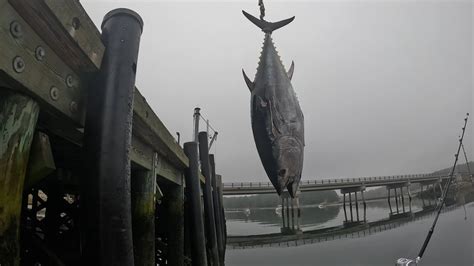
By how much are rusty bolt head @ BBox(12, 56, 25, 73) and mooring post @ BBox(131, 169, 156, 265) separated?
2363 mm

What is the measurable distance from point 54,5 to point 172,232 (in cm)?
402

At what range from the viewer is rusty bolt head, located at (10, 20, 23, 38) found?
39.2 inches

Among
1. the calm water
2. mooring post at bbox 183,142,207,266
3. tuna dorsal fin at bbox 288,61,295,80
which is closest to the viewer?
tuna dorsal fin at bbox 288,61,295,80

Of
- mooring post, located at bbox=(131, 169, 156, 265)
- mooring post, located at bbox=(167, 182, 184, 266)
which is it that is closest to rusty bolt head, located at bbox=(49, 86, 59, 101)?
mooring post, located at bbox=(131, 169, 156, 265)

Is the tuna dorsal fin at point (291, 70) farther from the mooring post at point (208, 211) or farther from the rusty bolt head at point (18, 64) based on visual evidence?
the rusty bolt head at point (18, 64)

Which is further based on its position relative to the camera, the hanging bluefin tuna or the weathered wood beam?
the hanging bluefin tuna

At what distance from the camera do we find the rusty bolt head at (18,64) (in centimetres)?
104

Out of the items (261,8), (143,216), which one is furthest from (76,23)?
(261,8)

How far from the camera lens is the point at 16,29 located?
1016mm

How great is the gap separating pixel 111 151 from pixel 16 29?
555 millimetres

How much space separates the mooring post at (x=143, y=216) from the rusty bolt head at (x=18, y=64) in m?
2.36

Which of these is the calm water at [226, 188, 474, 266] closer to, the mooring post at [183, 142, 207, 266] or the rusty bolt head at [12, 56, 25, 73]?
the mooring post at [183, 142, 207, 266]

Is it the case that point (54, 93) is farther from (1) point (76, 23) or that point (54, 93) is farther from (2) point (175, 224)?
(2) point (175, 224)

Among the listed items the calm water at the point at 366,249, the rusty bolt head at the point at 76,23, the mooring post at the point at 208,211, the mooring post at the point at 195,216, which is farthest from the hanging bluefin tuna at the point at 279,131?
the calm water at the point at 366,249
